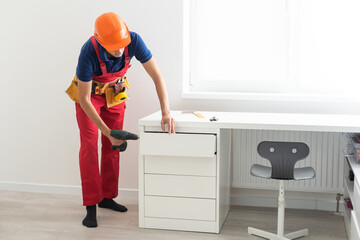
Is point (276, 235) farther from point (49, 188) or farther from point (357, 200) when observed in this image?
point (49, 188)

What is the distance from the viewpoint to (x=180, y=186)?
2.93 metres

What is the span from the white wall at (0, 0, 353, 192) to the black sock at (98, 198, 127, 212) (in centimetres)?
28

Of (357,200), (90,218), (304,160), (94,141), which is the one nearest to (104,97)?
(94,141)

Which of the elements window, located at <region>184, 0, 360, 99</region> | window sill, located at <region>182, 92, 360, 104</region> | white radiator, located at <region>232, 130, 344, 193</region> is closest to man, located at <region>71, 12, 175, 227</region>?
window sill, located at <region>182, 92, 360, 104</region>

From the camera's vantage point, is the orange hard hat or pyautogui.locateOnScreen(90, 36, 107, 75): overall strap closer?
the orange hard hat

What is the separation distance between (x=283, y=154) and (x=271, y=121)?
36 cm

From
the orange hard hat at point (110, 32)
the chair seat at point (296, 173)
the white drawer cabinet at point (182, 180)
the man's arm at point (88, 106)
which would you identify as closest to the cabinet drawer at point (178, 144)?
the white drawer cabinet at point (182, 180)

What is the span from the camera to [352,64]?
3.33 metres

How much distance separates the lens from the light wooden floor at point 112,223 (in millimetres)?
2908

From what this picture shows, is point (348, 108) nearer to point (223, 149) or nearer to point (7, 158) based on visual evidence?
point (223, 149)

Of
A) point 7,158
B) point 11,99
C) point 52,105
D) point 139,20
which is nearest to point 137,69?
point 139,20

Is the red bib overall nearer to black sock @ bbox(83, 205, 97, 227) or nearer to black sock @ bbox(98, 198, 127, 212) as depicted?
black sock @ bbox(83, 205, 97, 227)

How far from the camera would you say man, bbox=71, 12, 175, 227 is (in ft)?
8.84

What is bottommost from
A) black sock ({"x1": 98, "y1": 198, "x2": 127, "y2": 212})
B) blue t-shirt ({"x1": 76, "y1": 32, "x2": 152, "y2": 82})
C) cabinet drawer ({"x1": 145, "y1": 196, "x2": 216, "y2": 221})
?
black sock ({"x1": 98, "y1": 198, "x2": 127, "y2": 212})
